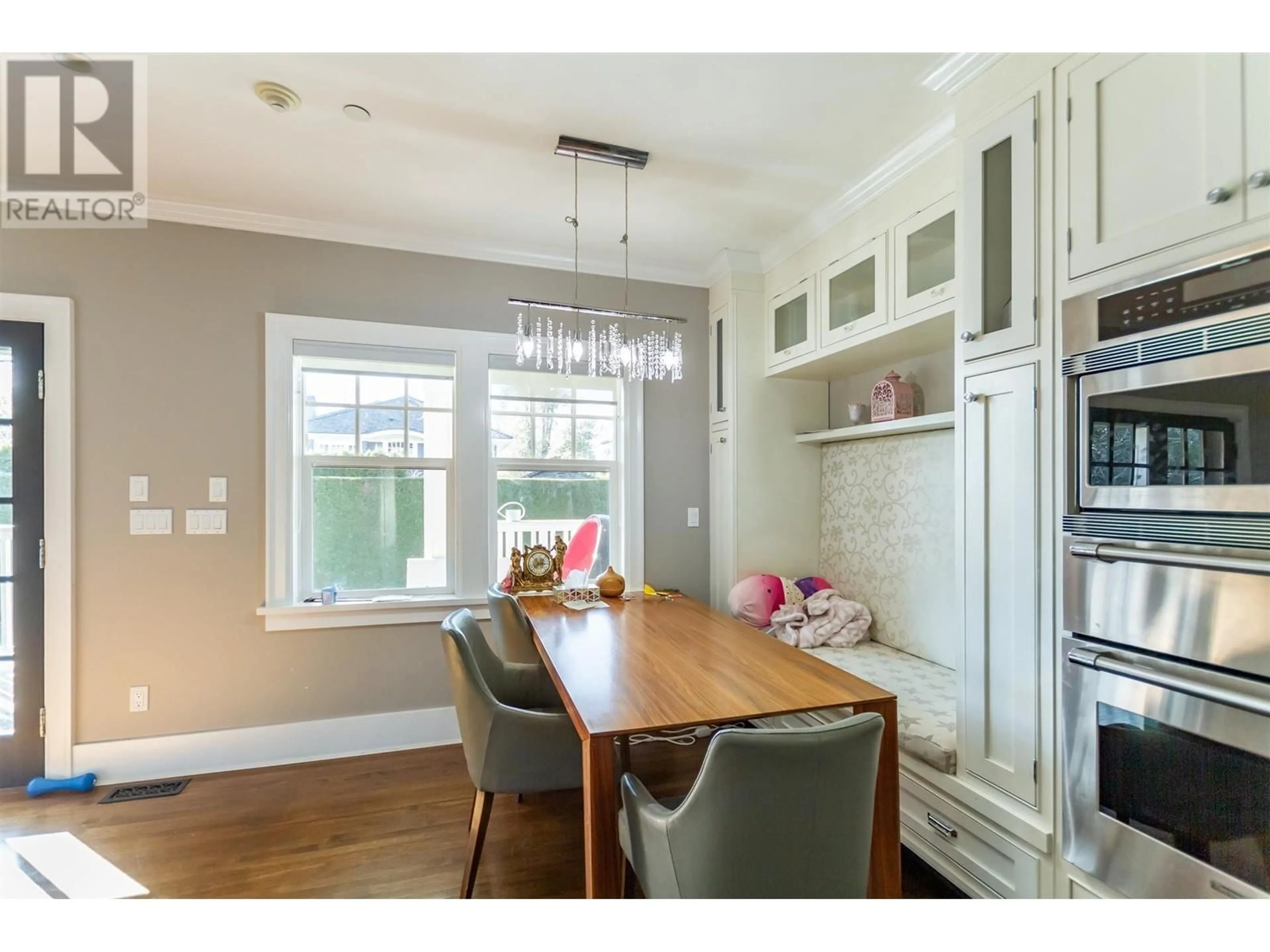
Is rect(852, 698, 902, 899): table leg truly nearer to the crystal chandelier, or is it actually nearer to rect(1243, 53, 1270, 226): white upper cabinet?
rect(1243, 53, 1270, 226): white upper cabinet

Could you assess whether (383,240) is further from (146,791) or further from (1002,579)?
(1002,579)

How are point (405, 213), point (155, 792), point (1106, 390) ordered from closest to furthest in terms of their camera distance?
point (1106, 390) < point (155, 792) < point (405, 213)

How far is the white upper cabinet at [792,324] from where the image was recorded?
8.79 feet

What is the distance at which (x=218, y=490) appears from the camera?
2547mm

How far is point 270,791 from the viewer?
234cm

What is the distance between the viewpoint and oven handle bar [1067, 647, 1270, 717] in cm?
100

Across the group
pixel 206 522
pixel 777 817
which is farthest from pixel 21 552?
pixel 777 817

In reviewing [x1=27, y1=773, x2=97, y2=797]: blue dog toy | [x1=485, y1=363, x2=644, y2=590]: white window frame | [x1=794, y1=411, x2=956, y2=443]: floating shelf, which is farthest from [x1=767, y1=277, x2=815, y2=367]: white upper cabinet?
[x1=27, y1=773, x2=97, y2=797]: blue dog toy

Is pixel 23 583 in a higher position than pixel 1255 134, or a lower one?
lower

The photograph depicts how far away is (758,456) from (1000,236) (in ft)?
5.42

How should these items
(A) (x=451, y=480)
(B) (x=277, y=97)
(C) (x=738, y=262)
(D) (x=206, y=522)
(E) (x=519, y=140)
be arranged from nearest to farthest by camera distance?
(B) (x=277, y=97)
(E) (x=519, y=140)
(D) (x=206, y=522)
(A) (x=451, y=480)
(C) (x=738, y=262)

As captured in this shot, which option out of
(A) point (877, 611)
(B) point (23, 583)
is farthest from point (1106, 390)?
(B) point (23, 583)
